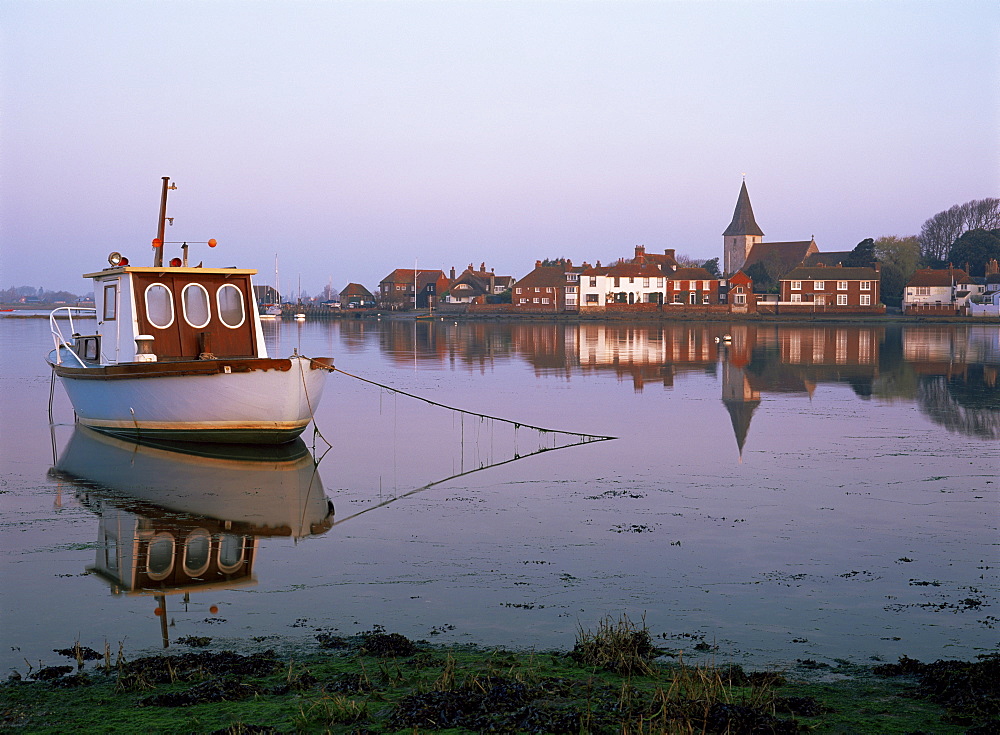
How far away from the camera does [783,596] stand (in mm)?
8727

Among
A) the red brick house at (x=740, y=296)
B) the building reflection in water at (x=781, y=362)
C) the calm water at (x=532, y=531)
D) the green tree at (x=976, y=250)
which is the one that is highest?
the green tree at (x=976, y=250)

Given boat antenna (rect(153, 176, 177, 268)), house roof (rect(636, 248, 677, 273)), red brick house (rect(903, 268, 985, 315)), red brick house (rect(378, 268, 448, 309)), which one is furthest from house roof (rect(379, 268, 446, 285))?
boat antenna (rect(153, 176, 177, 268))

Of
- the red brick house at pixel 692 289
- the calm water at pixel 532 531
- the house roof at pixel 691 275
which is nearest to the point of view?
the calm water at pixel 532 531

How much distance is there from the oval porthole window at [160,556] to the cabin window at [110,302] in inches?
376

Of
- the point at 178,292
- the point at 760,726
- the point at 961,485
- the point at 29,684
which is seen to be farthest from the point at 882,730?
the point at 178,292

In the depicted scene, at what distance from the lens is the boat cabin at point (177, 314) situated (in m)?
19.0

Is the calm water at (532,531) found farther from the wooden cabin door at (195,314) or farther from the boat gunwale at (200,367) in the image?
the wooden cabin door at (195,314)

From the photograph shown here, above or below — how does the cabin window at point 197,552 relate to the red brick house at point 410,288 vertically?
Result: below

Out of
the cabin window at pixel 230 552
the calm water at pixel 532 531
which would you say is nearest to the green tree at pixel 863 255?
the calm water at pixel 532 531

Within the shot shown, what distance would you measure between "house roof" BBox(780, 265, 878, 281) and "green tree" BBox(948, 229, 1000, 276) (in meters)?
16.4

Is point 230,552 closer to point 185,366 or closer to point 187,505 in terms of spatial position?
point 187,505

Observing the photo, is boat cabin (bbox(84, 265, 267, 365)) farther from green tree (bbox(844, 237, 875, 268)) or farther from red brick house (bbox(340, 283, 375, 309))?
red brick house (bbox(340, 283, 375, 309))

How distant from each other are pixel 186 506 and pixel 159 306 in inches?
294

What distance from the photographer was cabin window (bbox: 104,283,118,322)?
762 inches
